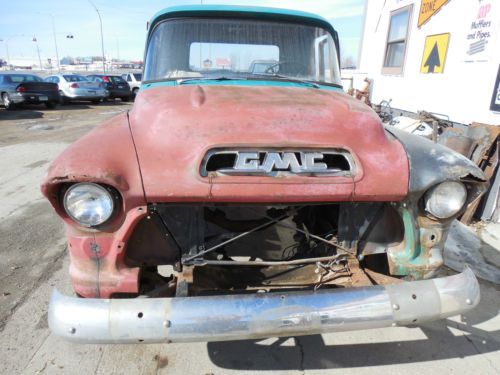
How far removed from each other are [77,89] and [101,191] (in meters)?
20.4

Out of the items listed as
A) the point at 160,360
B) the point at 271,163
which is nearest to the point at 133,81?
the point at 160,360

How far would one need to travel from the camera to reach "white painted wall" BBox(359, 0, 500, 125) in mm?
5523

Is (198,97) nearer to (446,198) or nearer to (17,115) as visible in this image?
(446,198)

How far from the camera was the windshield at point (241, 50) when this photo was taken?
10.7ft

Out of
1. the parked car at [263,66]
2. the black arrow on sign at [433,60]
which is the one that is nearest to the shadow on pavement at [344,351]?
the parked car at [263,66]

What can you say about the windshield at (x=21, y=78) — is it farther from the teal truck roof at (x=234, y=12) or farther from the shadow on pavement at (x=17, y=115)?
the teal truck roof at (x=234, y=12)

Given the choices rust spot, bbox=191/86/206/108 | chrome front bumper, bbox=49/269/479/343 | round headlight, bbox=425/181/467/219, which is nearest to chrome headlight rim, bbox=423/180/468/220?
round headlight, bbox=425/181/467/219

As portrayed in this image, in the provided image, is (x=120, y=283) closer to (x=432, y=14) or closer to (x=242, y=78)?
(x=242, y=78)

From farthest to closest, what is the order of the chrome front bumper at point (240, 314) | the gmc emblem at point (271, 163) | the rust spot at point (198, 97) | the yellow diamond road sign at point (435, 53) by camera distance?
the yellow diamond road sign at point (435, 53)
the rust spot at point (198, 97)
the gmc emblem at point (271, 163)
the chrome front bumper at point (240, 314)

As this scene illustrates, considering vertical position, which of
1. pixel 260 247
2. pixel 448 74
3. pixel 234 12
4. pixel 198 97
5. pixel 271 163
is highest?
pixel 234 12

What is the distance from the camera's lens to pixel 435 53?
22.6ft

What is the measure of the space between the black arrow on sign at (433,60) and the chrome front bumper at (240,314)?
238 inches

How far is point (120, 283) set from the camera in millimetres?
2076

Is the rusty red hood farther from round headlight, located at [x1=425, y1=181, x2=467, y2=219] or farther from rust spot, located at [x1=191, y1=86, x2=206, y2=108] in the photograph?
round headlight, located at [x1=425, y1=181, x2=467, y2=219]
